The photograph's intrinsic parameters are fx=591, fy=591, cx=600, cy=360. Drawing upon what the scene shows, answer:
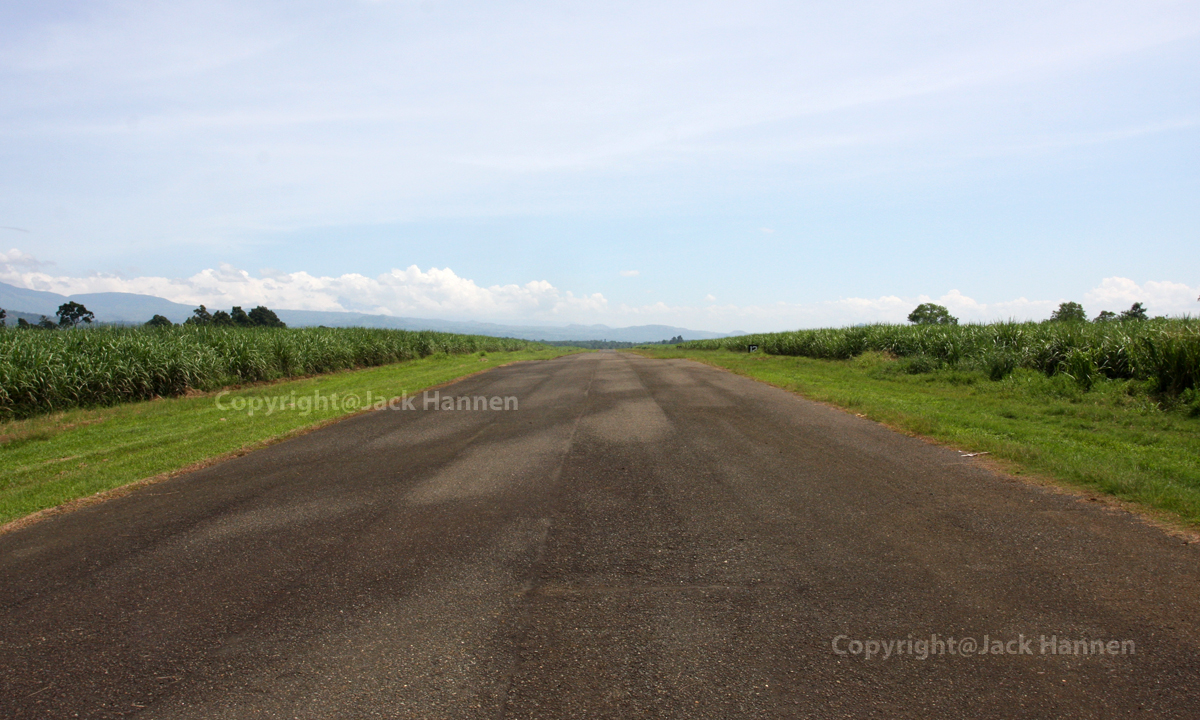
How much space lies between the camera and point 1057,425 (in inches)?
396

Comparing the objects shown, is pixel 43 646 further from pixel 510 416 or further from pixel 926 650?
pixel 510 416

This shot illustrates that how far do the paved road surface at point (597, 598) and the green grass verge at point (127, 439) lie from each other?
1.19 metres

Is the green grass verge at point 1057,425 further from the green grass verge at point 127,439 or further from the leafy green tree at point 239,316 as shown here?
the leafy green tree at point 239,316

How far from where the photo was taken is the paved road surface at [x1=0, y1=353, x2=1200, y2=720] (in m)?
2.88

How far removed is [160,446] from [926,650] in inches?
443

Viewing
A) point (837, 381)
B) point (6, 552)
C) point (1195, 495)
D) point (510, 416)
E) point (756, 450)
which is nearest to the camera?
point (6, 552)

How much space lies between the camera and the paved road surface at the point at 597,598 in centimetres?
288

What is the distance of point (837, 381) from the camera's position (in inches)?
763

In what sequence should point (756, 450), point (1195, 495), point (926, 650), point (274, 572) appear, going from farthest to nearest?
point (756, 450) → point (1195, 495) → point (274, 572) → point (926, 650)

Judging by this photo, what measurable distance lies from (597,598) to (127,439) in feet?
36.5

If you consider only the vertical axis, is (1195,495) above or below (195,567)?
above

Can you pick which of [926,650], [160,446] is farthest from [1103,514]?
[160,446]

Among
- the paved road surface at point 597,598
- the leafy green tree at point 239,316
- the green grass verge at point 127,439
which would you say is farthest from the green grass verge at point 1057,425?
the leafy green tree at point 239,316

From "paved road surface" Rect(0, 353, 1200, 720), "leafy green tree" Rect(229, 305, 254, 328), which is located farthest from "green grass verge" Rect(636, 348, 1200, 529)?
"leafy green tree" Rect(229, 305, 254, 328)
